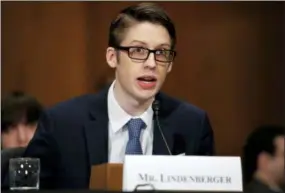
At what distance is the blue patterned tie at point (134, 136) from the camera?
2.06 meters

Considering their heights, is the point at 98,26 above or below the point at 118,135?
above

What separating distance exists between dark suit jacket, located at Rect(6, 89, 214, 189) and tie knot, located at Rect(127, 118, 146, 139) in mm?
50

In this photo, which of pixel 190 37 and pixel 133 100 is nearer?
pixel 133 100

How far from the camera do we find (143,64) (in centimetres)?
202

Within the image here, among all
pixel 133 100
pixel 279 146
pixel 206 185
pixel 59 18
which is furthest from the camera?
pixel 59 18

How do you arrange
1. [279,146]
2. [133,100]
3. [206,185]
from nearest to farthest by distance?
1. [206,185]
2. [133,100]
3. [279,146]

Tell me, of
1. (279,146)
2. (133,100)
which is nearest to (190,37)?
(279,146)

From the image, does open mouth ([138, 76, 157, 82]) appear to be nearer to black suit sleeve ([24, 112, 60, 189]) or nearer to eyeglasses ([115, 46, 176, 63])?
eyeglasses ([115, 46, 176, 63])

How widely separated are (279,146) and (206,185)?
1488 millimetres

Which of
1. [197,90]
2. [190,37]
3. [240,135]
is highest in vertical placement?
[190,37]

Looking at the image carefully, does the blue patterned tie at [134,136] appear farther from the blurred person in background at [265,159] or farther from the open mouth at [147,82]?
the blurred person in background at [265,159]

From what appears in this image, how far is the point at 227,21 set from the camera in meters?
4.09

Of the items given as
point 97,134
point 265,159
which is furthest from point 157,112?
point 265,159

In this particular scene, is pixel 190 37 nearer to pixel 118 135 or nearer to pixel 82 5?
pixel 82 5
